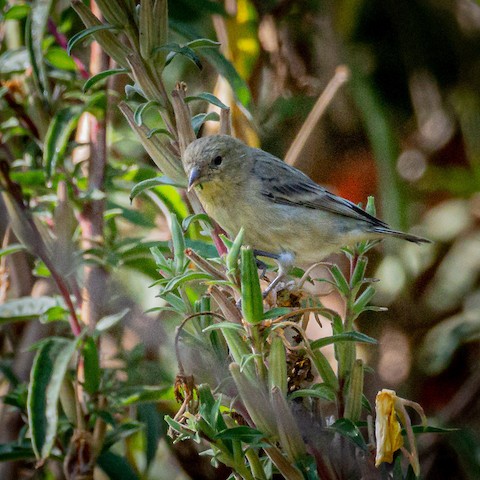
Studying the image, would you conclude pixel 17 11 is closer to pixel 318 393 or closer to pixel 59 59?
pixel 59 59

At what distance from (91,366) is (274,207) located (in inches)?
27.9

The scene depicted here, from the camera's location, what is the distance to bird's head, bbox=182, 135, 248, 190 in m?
2.05

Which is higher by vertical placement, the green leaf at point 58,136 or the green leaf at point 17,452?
the green leaf at point 58,136

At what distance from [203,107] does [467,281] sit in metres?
1.34

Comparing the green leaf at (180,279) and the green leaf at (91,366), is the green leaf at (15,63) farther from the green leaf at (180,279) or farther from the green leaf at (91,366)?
the green leaf at (180,279)

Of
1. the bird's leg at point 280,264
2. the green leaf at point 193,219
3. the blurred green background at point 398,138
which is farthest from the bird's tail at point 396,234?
the green leaf at point 193,219

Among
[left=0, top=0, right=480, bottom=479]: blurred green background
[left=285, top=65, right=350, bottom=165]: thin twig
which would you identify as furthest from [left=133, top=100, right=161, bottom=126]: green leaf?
[left=285, top=65, right=350, bottom=165]: thin twig

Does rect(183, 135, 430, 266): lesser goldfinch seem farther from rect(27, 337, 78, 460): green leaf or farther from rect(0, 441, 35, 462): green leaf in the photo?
rect(0, 441, 35, 462): green leaf

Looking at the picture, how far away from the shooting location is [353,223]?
2.25m

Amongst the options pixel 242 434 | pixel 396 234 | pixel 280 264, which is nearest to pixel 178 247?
pixel 242 434

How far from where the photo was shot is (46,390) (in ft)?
5.94

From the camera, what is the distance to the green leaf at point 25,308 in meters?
1.97

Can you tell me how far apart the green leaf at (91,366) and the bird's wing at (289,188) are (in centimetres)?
72

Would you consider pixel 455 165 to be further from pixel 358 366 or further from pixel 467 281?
pixel 358 366
